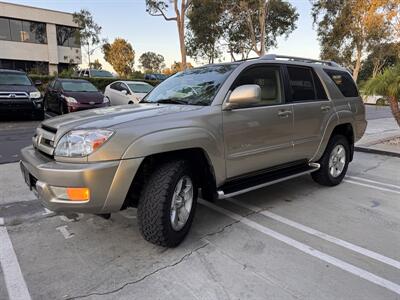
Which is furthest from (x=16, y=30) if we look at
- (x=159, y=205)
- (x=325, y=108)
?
(x=159, y=205)

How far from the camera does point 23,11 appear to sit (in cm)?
3119

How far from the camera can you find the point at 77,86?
12.0m

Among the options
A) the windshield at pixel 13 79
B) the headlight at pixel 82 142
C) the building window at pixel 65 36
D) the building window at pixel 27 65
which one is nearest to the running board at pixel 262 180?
the headlight at pixel 82 142

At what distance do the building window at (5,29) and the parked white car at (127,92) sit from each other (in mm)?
22944

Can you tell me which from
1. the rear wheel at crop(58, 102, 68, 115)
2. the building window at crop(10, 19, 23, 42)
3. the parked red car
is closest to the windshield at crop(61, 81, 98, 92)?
the parked red car

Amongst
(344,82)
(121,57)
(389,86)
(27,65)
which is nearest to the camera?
(344,82)

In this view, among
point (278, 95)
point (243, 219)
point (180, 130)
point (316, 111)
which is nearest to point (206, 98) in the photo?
point (180, 130)

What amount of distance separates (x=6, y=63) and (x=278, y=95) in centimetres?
3447

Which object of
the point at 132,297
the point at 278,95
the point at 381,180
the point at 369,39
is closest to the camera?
the point at 132,297

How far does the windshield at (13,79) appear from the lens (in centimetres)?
1041

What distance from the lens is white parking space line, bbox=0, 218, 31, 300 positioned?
246 cm

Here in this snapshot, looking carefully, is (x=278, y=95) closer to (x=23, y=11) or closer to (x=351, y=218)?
Answer: (x=351, y=218)

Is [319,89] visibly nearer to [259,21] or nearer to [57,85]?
[57,85]

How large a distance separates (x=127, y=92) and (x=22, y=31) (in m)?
25.7
